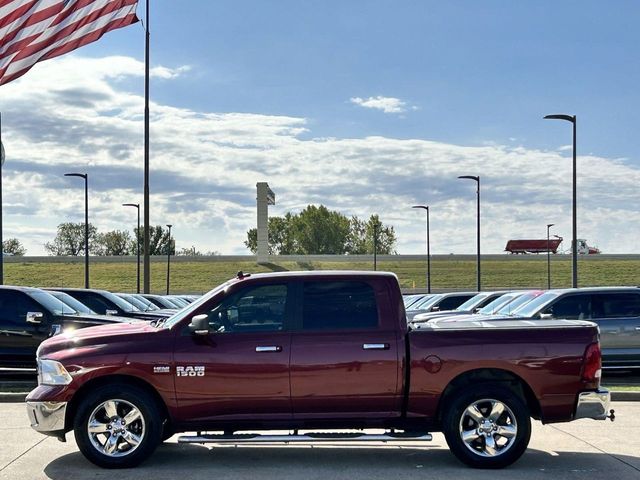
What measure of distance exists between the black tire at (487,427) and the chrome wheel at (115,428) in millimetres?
2915

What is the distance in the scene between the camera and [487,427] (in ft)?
25.4

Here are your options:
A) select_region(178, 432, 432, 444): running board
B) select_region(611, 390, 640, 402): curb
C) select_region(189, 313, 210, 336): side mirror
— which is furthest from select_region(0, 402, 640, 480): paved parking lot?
select_region(611, 390, 640, 402): curb

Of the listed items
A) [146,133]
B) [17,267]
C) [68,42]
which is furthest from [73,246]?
[68,42]

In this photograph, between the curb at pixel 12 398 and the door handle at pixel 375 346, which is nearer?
the door handle at pixel 375 346

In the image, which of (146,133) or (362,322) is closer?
(362,322)

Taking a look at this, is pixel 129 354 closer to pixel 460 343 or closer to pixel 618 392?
pixel 460 343

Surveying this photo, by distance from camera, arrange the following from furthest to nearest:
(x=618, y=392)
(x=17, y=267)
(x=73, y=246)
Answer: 1. (x=73, y=246)
2. (x=17, y=267)
3. (x=618, y=392)

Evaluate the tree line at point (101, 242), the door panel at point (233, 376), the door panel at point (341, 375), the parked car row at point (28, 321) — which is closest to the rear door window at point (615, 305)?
the parked car row at point (28, 321)

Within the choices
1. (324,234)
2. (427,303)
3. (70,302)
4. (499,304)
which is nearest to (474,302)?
(499,304)

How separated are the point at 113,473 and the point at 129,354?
1.09 m

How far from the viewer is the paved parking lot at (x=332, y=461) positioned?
24.5 feet

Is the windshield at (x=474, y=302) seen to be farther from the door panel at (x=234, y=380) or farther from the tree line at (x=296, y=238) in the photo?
the tree line at (x=296, y=238)

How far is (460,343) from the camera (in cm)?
775

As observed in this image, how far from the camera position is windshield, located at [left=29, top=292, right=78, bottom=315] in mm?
14703
